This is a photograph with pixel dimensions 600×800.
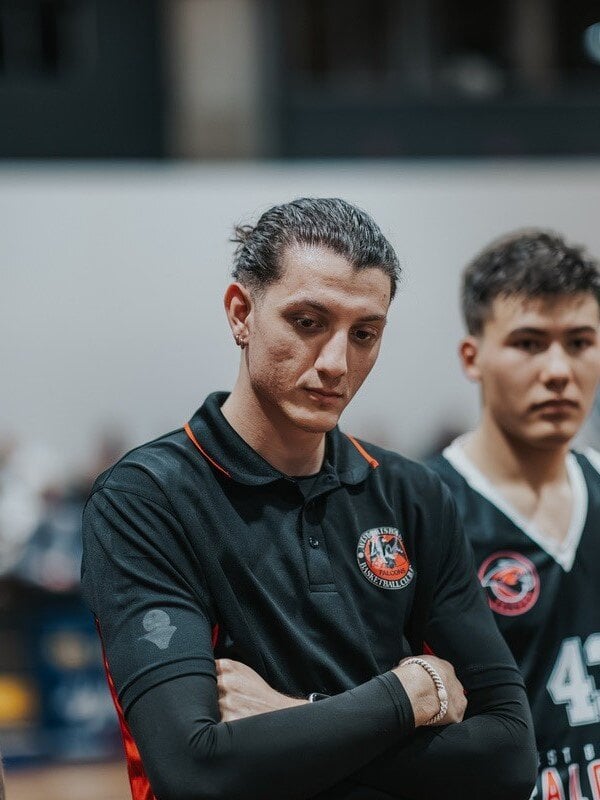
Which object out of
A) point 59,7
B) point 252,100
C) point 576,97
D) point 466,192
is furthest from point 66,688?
point 576,97

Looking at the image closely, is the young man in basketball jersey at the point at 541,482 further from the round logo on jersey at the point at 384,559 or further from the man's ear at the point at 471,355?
Result: the round logo on jersey at the point at 384,559

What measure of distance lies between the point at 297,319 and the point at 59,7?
8.61m

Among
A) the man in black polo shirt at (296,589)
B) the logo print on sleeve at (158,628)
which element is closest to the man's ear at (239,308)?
the man in black polo shirt at (296,589)

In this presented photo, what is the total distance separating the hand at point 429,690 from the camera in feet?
6.13

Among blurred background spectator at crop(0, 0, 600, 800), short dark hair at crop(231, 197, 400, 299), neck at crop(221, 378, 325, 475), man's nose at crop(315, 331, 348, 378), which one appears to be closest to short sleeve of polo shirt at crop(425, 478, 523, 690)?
neck at crop(221, 378, 325, 475)

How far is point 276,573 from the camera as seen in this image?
1.93 m

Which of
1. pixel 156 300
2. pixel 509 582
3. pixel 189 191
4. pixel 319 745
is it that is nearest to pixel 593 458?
pixel 509 582

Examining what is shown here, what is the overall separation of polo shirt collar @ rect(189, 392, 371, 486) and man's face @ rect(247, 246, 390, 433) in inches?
4.3

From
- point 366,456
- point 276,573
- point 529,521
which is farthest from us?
point 529,521

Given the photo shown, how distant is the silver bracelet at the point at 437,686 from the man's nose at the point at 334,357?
511mm

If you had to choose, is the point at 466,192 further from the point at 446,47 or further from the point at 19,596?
the point at 19,596

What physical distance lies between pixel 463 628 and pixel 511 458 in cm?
72

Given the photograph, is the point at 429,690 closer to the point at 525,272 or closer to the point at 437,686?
the point at 437,686

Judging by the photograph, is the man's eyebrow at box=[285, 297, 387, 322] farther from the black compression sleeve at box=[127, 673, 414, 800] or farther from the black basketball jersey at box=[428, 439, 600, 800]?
the black basketball jersey at box=[428, 439, 600, 800]
